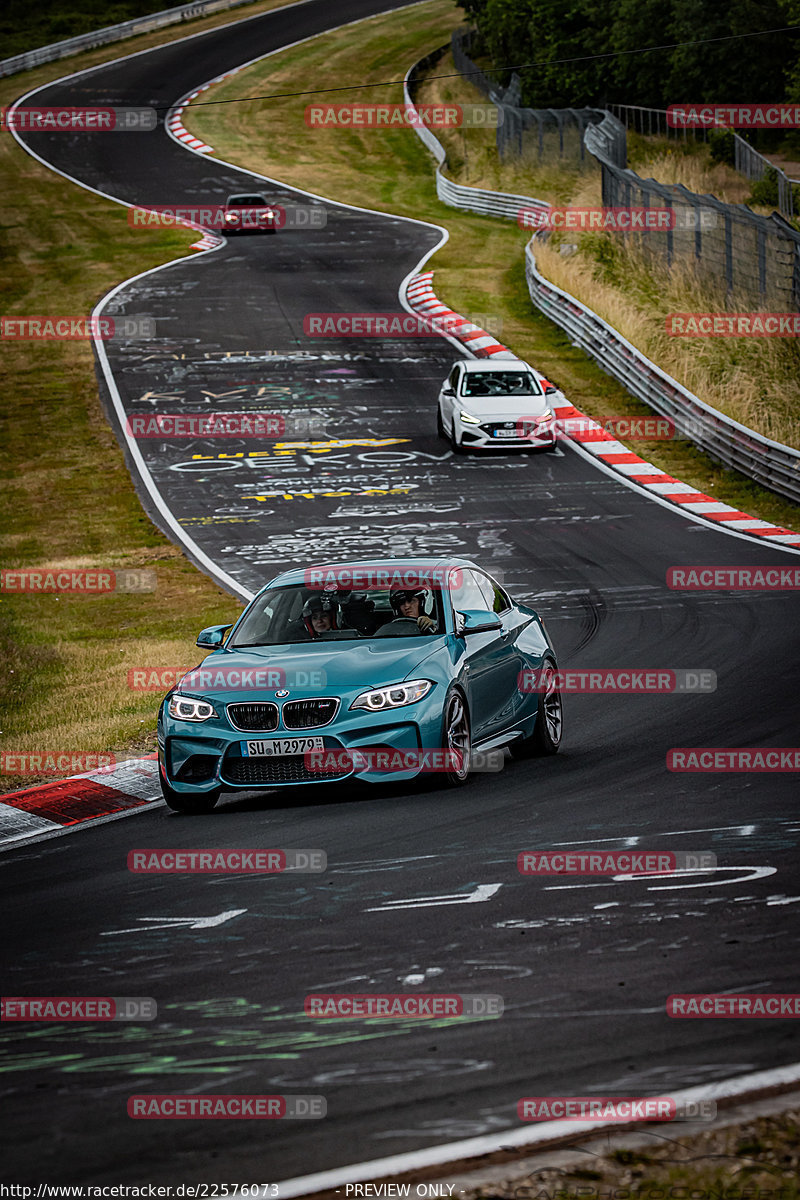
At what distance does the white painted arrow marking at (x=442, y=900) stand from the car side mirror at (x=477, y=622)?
3.23 meters

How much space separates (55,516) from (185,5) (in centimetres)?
7429

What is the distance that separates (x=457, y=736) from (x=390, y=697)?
2.17 ft

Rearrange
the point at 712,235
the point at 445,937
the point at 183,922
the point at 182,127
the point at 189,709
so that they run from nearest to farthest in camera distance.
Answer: the point at 445,937, the point at 183,922, the point at 189,709, the point at 712,235, the point at 182,127

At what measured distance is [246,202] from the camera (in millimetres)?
51875

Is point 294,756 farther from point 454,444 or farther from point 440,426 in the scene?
point 440,426

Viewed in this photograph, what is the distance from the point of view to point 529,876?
302 inches

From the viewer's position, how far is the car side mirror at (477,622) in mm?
10500

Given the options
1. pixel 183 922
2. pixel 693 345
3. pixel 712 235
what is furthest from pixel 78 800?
pixel 712 235

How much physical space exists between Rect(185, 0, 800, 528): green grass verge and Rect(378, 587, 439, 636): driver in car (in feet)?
41.0

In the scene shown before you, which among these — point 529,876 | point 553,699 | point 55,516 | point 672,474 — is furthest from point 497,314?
point 529,876

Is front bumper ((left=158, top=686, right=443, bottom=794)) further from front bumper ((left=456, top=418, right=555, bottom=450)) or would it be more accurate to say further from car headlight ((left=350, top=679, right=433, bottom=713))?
front bumper ((left=456, top=418, right=555, bottom=450))

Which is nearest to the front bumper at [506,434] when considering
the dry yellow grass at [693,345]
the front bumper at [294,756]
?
the dry yellow grass at [693,345]

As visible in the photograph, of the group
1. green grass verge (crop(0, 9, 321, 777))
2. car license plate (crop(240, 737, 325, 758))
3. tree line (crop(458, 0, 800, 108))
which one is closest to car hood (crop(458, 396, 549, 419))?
green grass verge (crop(0, 9, 321, 777))

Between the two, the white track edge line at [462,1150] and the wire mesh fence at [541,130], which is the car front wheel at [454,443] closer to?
the white track edge line at [462,1150]
